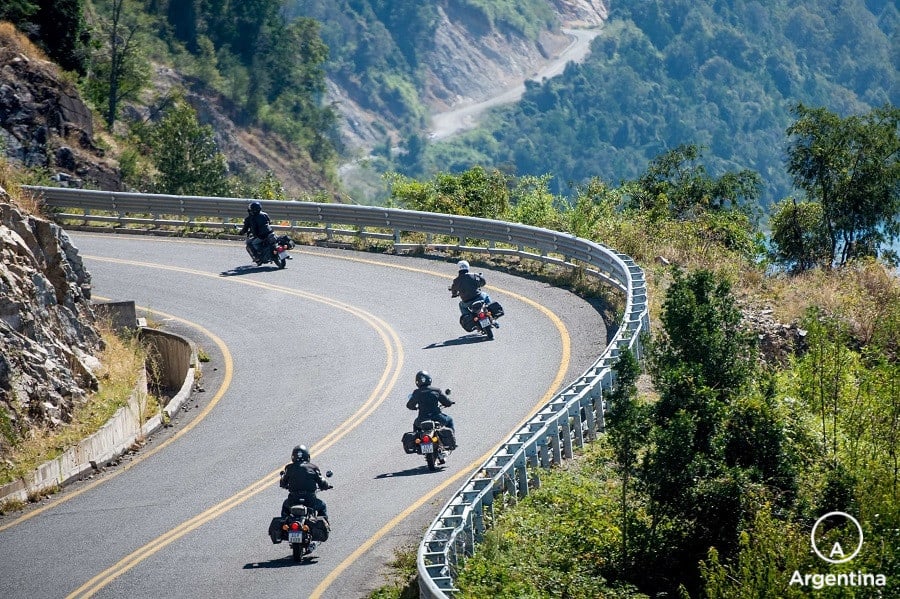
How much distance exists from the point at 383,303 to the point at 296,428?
24.7 ft

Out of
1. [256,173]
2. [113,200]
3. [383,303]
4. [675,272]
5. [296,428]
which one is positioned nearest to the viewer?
[675,272]

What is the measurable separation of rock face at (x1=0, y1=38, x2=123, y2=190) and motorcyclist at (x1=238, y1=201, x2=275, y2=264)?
18.3 meters

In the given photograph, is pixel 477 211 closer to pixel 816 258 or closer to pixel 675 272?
pixel 816 258

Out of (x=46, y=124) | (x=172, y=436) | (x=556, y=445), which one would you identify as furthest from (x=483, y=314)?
(x=46, y=124)

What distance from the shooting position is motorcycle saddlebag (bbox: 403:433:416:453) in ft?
57.9

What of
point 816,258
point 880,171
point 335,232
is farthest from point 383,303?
point 880,171

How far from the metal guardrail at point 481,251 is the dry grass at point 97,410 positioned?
6.72 meters

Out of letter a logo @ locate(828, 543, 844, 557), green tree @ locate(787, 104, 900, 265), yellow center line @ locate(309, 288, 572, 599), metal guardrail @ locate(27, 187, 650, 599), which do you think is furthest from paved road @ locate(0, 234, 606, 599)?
green tree @ locate(787, 104, 900, 265)

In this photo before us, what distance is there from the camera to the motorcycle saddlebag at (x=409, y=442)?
17656mm

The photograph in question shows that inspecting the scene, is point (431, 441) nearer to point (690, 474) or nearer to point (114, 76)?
point (690, 474)

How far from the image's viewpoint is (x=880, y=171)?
3862 cm

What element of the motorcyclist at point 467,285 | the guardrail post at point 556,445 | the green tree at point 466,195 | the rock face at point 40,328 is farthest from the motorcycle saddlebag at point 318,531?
the green tree at point 466,195

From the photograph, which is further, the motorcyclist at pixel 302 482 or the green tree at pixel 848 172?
the green tree at pixel 848 172

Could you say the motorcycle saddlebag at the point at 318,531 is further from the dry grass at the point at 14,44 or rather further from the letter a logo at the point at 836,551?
the dry grass at the point at 14,44
